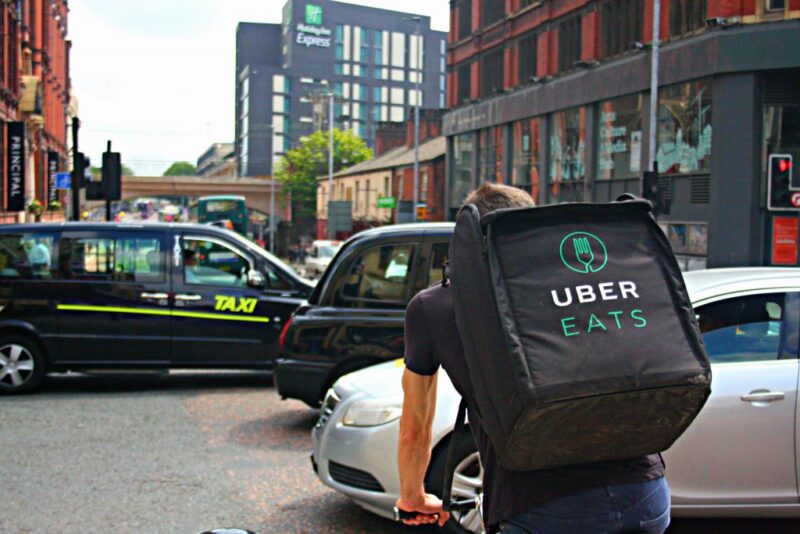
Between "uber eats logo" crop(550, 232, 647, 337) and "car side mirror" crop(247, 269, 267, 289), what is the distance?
9.11 meters

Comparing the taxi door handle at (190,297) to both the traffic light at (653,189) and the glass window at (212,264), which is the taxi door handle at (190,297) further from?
the traffic light at (653,189)

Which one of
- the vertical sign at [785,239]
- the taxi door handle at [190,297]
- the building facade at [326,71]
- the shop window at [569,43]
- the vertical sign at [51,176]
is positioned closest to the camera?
the taxi door handle at [190,297]

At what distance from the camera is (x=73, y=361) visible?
10.6 metres

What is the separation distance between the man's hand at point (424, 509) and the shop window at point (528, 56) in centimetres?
3781

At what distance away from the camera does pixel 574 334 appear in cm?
212

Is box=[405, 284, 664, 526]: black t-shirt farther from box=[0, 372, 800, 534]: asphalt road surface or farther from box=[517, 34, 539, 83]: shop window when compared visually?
box=[517, 34, 539, 83]: shop window

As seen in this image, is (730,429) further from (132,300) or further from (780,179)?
(780,179)

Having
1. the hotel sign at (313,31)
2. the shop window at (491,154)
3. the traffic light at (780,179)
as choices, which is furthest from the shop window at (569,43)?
the hotel sign at (313,31)

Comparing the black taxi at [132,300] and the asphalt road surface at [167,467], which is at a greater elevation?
the black taxi at [132,300]

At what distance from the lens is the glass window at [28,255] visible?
34.9 feet

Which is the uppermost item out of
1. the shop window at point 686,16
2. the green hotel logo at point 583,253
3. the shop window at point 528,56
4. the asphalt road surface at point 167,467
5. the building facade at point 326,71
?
the building facade at point 326,71

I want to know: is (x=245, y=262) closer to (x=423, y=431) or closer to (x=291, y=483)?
(x=291, y=483)

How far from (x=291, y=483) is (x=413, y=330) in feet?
15.1

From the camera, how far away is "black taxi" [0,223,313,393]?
10562 millimetres
